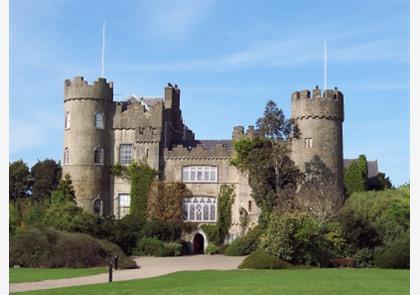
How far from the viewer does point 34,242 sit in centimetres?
3569

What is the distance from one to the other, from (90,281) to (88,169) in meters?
25.8

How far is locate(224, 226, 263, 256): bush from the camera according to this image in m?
43.8

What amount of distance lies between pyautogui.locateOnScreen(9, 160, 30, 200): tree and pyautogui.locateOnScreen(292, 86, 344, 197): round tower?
97.2 ft

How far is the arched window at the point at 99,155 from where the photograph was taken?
51188 millimetres

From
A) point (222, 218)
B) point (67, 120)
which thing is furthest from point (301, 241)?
point (67, 120)

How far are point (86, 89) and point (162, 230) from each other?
44.2 ft

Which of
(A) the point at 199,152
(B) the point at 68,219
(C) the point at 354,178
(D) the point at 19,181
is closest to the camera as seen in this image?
(B) the point at 68,219

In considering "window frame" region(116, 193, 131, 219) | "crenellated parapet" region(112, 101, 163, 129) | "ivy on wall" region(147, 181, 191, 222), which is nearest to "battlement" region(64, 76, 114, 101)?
"crenellated parapet" region(112, 101, 163, 129)

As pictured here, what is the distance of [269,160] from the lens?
47.3 m

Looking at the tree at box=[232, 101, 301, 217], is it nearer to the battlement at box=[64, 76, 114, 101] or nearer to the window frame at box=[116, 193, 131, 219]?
the window frame at box=[116, 193, 131, 219]

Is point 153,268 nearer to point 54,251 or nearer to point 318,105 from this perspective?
point 54,251

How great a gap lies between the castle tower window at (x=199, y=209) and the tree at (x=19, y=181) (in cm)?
2177

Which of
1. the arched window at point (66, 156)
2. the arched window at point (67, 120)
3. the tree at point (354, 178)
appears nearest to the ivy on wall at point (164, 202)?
the arched window at point (66, 156)
